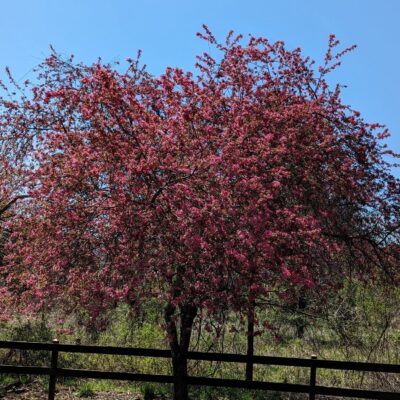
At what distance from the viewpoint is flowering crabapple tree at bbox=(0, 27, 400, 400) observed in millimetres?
5789

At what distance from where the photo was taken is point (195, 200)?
5.70m

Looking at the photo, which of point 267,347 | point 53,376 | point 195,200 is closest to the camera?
point 195,200

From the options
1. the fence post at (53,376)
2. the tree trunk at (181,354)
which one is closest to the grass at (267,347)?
the fence post at (53,376)

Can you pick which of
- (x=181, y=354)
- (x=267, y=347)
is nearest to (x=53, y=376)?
(x=181, y=354)

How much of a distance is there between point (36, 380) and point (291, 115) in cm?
685

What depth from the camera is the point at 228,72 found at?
8.21 meters

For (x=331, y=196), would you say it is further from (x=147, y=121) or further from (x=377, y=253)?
(x=147, y=121)

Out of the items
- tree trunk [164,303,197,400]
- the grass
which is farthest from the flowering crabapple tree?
the grass

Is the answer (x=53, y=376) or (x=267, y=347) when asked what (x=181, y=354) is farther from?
(x=267, y=347)

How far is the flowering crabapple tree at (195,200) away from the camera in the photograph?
5.79m

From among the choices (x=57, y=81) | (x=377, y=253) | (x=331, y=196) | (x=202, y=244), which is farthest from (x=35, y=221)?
(x=377, y=253)

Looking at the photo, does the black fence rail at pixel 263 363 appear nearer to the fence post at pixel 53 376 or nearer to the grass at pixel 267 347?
the fence post at pixel 53 376

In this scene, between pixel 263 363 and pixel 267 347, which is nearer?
pixel 263 363

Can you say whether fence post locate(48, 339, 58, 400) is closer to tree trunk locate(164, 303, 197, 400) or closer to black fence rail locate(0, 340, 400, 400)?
black fence rail locate(0, 340, 400, 400)
